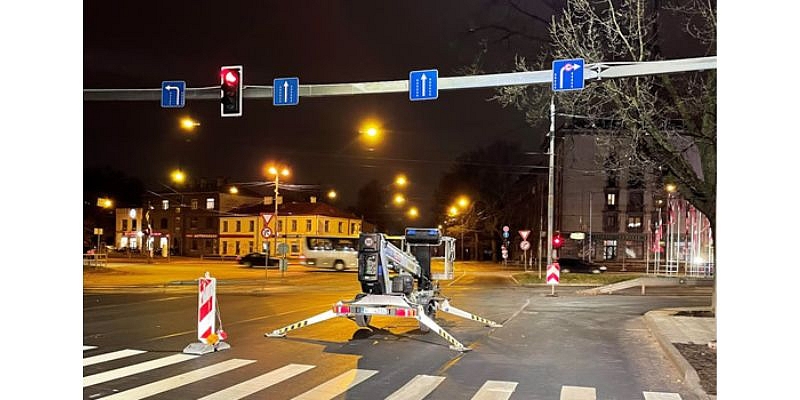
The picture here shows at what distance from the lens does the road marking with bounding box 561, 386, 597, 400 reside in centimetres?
761

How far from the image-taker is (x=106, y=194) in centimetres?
9731

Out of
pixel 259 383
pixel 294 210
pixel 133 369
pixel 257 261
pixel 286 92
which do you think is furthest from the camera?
pixel 294 210

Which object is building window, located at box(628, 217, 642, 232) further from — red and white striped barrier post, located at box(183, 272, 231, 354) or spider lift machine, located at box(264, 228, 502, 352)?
red and white striped barrier post, located at box(183, 272, 231, 354)

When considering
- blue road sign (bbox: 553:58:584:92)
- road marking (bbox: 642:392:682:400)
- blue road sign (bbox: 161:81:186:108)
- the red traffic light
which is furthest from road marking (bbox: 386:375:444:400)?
blue road sign (bbox: 161:81:186:108)

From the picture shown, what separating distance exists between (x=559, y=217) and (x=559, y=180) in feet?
12.6

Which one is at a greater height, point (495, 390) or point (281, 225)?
point (495, 390)

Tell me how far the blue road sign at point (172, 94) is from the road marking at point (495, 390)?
914cm

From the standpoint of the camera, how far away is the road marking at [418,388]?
295 inches

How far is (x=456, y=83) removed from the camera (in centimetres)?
1269

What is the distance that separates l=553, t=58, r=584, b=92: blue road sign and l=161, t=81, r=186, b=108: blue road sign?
25.6 ft

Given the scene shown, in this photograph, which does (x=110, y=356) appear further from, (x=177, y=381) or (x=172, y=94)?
(x=172, y=94)

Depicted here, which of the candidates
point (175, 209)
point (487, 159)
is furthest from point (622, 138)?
point (175, 209)

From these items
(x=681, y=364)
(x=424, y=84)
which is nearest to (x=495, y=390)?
(x=681, y=364)

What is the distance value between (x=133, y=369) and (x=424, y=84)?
24.2ft
